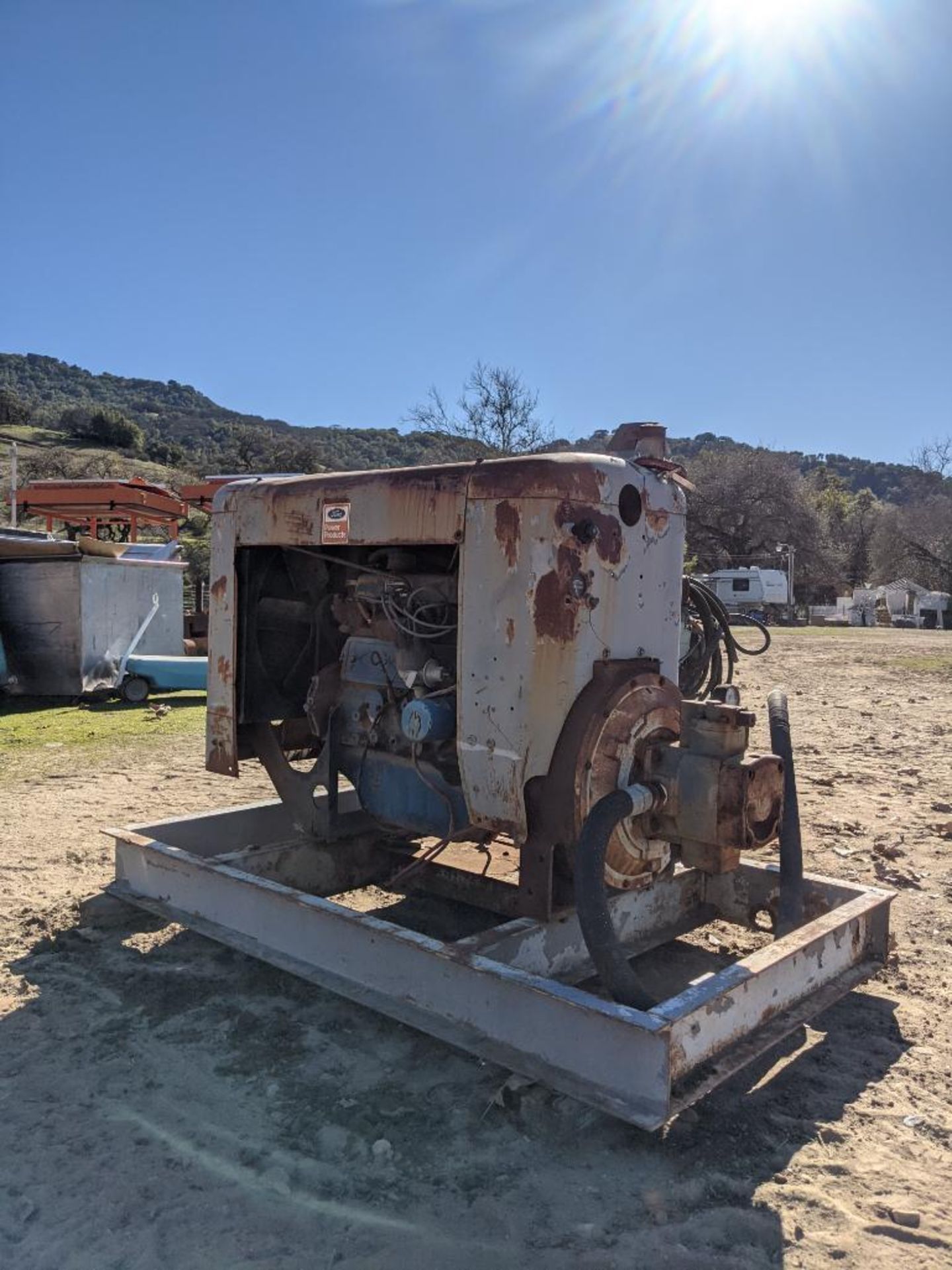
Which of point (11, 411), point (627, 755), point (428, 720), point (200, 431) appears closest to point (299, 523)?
point (428, 720)

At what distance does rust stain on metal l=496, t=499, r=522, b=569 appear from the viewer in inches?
106

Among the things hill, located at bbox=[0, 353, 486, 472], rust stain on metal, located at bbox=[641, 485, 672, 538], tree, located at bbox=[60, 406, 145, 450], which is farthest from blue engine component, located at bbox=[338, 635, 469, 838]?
tree, located at bbox=[60, 406, 145, 450]

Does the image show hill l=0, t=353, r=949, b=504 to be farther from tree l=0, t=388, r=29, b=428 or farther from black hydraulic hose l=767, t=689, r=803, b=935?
Answer: black hydraulic hose l=767, t=689, r=803, b=935

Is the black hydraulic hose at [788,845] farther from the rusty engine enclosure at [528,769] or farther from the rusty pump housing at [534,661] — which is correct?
the rusty pump housing at [534,661]

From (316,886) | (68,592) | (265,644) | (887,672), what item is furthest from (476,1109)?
(887,672)

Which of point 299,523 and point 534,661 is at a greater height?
point 299,523

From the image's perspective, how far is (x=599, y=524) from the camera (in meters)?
2.77

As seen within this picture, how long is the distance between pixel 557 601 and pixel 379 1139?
1.48m

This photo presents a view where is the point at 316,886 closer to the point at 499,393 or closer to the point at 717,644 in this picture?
the point at 717,644

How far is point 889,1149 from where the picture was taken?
2377 millimetres

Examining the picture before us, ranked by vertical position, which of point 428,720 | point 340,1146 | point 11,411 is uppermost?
point 11,411

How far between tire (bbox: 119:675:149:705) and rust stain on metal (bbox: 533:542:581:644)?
27.8 ft

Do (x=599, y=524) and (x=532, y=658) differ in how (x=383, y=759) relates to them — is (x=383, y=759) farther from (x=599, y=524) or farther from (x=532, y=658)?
(x=599, y=524)

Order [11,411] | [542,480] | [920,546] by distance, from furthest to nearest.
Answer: [11,411]
[920,546]
[542,480]
